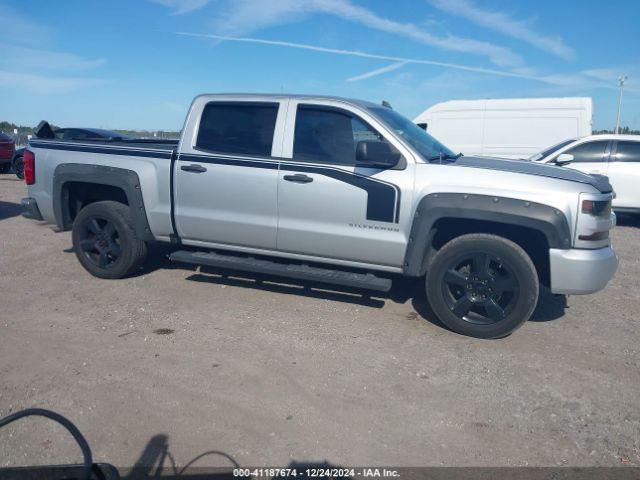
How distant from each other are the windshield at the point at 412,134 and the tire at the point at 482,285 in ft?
3.06

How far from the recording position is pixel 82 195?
626 cm

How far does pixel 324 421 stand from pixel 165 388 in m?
1.15

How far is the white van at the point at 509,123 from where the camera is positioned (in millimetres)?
13328

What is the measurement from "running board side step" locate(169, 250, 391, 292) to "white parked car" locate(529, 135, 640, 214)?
689 centimetres

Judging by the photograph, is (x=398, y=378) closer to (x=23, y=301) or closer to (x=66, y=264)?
(x=23, y=301)

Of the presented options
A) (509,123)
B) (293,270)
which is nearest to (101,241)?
(293,270)

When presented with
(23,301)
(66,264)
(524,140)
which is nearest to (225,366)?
(23,301)

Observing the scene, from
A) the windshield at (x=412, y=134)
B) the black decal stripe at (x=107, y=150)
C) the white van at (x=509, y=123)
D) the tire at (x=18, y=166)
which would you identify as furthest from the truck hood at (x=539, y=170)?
the tire at (x=18, y=166)

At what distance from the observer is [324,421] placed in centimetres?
335

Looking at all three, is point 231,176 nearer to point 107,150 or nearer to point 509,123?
point 107,150

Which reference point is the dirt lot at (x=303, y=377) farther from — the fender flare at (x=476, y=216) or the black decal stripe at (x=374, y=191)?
the black decal stripe at (x=374, y=191)

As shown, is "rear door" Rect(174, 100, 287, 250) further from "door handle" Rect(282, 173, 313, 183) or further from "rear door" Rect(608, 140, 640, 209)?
"rear door" Rect(608, 140, 640, 209)

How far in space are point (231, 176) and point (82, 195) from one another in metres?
2.12

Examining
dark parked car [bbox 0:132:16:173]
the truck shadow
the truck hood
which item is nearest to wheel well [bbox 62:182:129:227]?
the truck hood
